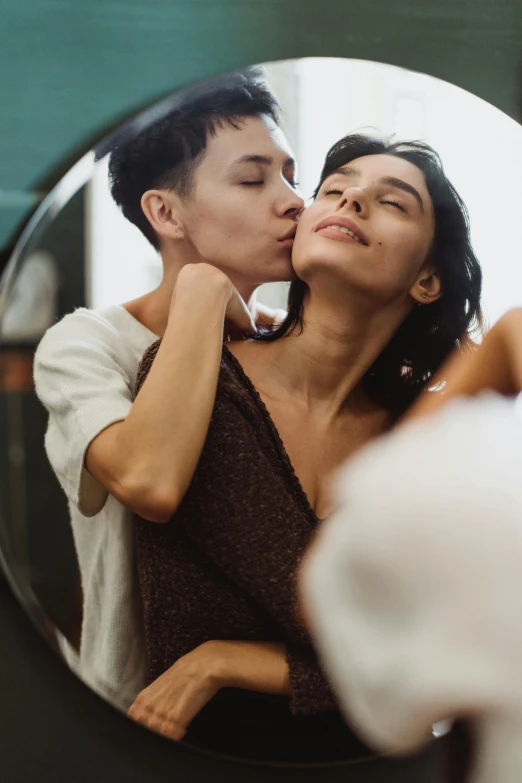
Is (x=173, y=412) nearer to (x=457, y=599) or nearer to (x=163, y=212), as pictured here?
(x=163, y=212)

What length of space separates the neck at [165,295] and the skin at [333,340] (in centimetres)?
4

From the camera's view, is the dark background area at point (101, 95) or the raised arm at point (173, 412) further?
the dark background area at point (101, 95)

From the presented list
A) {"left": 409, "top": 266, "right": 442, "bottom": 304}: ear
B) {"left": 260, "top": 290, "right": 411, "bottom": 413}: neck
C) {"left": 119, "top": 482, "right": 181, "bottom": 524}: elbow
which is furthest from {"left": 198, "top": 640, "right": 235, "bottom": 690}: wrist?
{"left": 409, "top": 266, "right": 442, "bottom": 304}: ear

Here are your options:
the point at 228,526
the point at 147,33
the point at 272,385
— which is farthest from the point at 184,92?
the point at 228,526

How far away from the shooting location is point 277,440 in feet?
2.12

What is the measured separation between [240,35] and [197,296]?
0.29 metres

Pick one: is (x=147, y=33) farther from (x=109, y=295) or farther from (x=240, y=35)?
(x=109, y=295)

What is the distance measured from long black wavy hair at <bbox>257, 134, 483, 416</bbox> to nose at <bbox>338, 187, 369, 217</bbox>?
23 millimetres

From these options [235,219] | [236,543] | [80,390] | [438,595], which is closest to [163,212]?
[235,219]

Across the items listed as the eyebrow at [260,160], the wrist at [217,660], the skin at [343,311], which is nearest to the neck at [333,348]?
the skin at [343,311]

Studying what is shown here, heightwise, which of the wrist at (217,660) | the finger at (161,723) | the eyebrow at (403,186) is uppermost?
the eyebrow at (403,186)

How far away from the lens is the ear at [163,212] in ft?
2.16

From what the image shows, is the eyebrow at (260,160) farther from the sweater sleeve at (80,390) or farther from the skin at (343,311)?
the sweater sleeve at (80,390)

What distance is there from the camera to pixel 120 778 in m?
0.76
